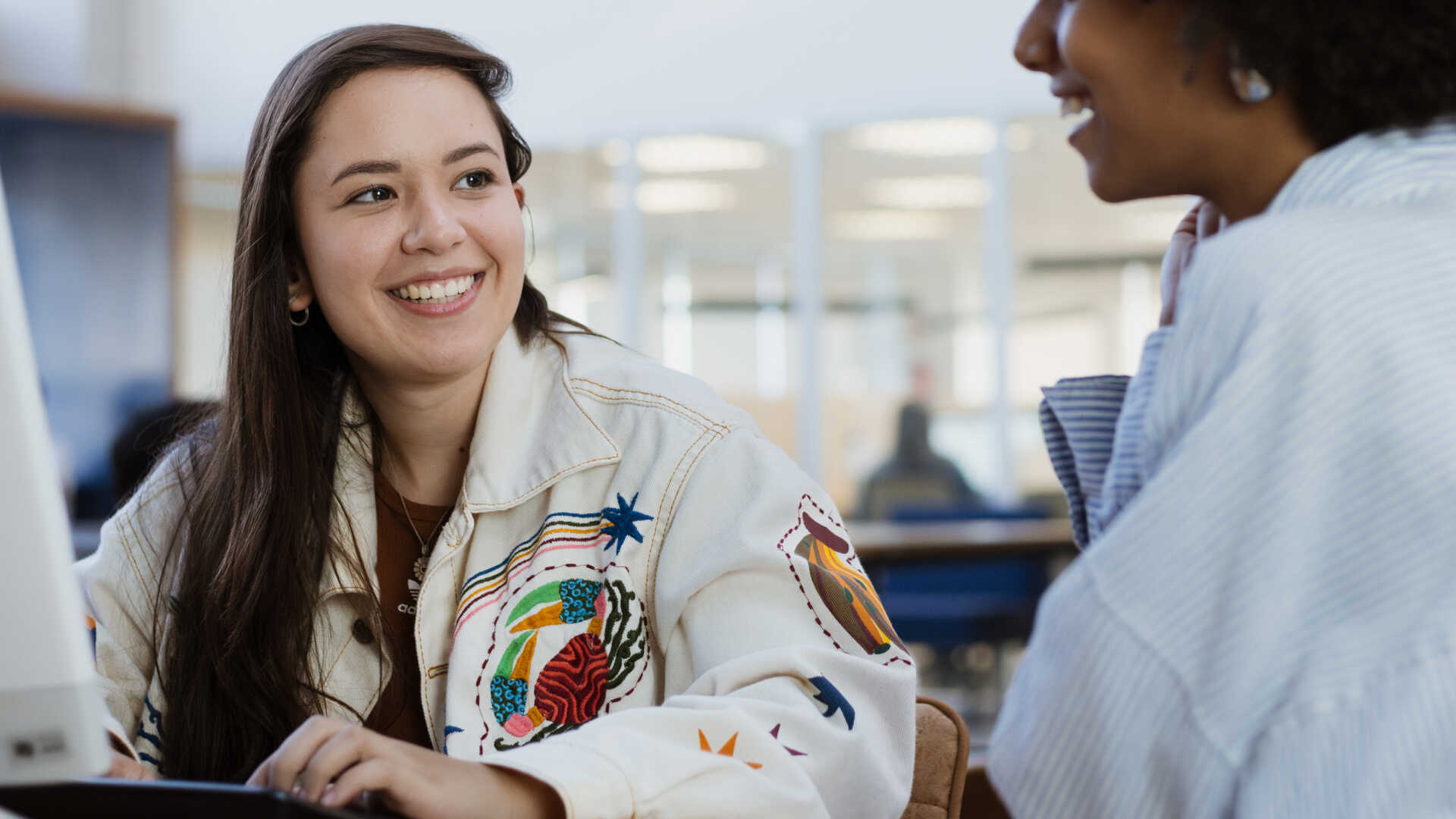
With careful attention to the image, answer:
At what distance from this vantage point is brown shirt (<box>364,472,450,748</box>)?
143 cm

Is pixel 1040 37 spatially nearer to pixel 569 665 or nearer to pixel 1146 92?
pixel 1146 92

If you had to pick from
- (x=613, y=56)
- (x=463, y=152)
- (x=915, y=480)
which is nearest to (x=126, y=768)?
(x=463, y=152)

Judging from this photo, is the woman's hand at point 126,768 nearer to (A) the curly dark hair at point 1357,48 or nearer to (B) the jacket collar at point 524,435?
(B) the jacket collar at point 524,435

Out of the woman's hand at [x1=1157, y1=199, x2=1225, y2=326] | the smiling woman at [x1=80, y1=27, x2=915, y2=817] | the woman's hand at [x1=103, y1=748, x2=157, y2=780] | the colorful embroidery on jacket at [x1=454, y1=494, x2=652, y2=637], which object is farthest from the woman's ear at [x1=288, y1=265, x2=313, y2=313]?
the woman's hand at [x1=1157, y1=199, x2=1225, y2=326]

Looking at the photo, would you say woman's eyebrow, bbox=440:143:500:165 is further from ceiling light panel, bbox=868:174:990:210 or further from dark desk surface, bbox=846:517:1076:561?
ceiling light panel, bbox=868:174:990:210

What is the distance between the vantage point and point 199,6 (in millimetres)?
6902

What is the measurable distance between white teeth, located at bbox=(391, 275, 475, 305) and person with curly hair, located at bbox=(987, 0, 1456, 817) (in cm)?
92

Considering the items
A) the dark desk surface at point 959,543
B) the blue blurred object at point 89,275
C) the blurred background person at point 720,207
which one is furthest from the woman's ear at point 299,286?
the blue blurred object at point 89,275

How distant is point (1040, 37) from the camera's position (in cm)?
91

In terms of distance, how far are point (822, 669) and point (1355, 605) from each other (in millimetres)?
523

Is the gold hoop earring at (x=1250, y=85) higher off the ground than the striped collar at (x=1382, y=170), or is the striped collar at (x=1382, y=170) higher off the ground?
the gold hoop earring at (x=1250, y=85)

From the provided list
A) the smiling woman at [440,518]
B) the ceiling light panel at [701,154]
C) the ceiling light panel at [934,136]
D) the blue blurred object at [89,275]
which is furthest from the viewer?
the ceiling light panel at [701,154]

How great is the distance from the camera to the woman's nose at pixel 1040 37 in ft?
2.97

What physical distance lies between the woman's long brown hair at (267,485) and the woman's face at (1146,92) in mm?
889
